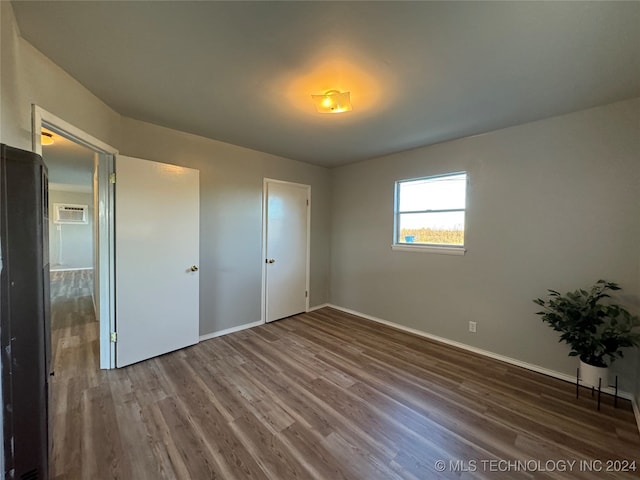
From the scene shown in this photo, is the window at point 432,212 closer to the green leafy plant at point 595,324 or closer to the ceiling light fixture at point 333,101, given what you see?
the green leafy plant at point 595,324

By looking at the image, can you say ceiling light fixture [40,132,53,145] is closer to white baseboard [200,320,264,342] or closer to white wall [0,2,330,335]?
white wall [0,2,330,335]

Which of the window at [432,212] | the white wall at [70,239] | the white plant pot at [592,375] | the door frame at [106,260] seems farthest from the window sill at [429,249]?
the white wall at [70,239]

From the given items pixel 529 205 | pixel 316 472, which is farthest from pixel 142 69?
pixel 529 205

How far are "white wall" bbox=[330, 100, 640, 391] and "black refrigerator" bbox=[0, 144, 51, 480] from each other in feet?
11.2

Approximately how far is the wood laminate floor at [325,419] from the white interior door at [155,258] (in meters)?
0.27

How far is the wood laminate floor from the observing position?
1.51 meters

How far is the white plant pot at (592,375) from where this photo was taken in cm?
206

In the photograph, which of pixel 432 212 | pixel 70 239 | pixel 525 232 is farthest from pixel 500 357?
pixel 70 239

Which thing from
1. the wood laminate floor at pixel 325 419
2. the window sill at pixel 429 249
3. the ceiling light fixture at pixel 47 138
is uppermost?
the ceiling light fixture at pixel 47 138

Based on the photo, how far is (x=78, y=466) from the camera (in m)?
1.48

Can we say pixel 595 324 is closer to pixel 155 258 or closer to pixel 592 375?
pixel 592 375

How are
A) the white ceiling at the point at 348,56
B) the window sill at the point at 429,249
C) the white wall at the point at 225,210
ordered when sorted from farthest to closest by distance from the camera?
the window sill at the point at 429,249
the white wall at the point at 225,210
the white ceiling at the point at 348,56

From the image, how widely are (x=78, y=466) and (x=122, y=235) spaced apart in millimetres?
1733

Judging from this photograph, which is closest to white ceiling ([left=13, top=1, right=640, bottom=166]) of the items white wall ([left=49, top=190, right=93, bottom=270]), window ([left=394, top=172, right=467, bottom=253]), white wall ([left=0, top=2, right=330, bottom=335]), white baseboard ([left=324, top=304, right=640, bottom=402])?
white wall ([left=0, top=2, right=330, bottom=335])
